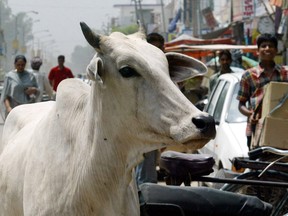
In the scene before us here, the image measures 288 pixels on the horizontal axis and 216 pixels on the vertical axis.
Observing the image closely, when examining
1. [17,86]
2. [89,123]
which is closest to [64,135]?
[89,123]

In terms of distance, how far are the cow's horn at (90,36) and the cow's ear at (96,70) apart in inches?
3.1

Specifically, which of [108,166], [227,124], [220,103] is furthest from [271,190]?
[220,103]

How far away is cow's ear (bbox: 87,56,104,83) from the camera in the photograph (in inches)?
154

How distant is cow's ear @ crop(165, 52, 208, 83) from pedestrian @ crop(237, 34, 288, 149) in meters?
3.64

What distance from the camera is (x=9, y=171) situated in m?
4.83

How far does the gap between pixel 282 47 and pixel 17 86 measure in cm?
1007

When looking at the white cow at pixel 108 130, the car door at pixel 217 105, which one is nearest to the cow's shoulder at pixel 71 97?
the white cow at pixel 108 130

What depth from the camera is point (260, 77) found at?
27.1ft

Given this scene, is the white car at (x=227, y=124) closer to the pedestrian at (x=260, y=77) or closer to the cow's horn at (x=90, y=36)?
the pedestrian at (x=260, y=77)

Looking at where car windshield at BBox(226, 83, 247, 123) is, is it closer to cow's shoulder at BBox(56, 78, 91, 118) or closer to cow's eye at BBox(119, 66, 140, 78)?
cow's shoulder at BBox(56, 78, 91, 118)

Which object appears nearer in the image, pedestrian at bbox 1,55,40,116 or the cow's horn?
the cow's horn

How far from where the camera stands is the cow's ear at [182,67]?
4.36 metres

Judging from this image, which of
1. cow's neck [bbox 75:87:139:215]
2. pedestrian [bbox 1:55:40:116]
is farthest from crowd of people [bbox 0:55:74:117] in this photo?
cow's neck [bbox 75:87:139:215]

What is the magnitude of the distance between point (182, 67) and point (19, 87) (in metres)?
8.20
